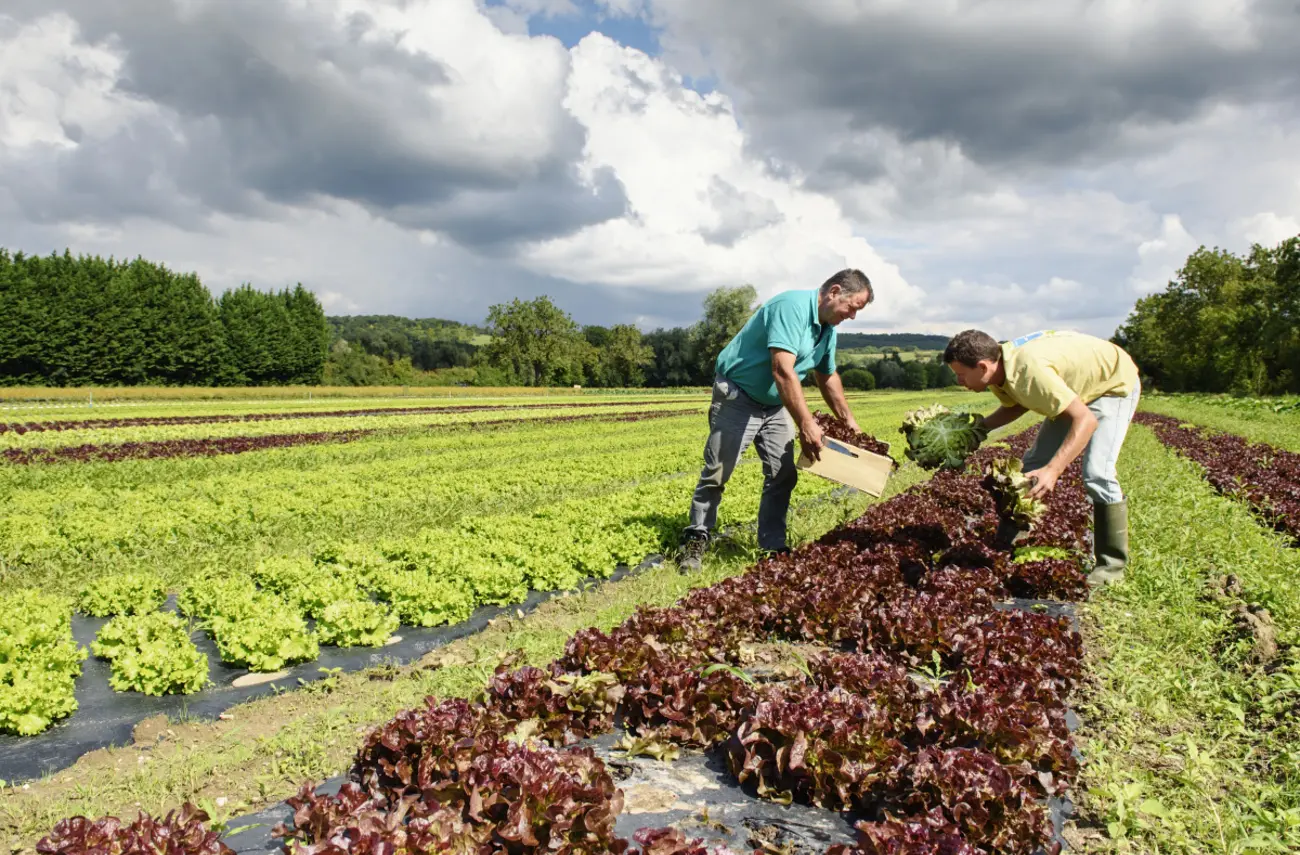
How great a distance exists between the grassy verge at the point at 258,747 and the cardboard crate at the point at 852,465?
6.75ft

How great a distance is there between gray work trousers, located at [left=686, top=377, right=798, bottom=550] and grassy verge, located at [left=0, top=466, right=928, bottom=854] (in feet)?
6.24

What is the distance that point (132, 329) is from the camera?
208 feet

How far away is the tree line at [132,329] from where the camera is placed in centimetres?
5847

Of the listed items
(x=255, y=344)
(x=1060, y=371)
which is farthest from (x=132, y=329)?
(x=1060, y=371)

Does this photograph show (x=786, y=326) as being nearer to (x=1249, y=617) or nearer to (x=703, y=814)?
(x=1249, y=617)

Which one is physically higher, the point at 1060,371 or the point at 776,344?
the point at 776,344

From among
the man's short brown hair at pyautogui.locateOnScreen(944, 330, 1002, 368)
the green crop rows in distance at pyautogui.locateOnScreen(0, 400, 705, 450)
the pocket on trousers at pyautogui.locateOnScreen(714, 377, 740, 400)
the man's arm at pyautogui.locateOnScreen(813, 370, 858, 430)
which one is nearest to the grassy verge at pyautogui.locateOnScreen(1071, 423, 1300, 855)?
the man's short brown hair at pyautogui.locateOnScreen(944, 330, 1002, 368)

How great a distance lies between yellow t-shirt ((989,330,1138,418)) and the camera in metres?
5.83

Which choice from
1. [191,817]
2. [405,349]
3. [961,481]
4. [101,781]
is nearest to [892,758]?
[191,817]

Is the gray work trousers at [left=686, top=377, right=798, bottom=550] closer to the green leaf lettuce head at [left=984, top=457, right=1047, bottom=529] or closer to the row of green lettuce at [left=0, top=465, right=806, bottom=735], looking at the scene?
the row of green lettuce at [left=0, top=465, right=806, bottom=735]

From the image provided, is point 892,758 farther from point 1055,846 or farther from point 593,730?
point 593,730

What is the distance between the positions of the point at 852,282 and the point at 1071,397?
6.51 feet

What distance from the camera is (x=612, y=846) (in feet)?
8.70

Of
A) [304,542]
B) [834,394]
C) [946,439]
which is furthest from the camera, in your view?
[304,542]
